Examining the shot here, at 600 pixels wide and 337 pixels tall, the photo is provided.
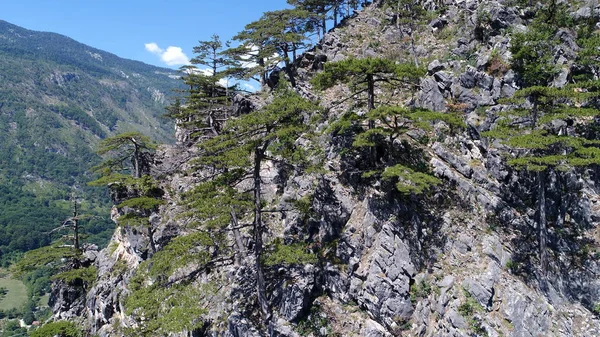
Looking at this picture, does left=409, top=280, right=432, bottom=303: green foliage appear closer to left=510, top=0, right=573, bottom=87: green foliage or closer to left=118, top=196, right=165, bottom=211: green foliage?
left=510, top=0, right=573, bottom=87: green foliage

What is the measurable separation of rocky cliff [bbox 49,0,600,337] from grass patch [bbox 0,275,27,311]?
141805 mm

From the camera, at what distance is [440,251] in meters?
18.3

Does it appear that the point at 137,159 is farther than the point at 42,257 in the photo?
No

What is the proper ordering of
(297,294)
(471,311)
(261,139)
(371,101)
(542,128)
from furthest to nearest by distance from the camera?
1. (371,101)
2. (542,128)
3. (297,294)
4. (261,139)
5. (471,311)

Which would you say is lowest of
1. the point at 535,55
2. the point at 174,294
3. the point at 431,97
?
the point at 174,294

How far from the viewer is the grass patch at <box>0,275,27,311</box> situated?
12597cm

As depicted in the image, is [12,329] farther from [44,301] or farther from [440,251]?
[440,251]

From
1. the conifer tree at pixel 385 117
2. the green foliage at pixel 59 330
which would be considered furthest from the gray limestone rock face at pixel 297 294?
the green foliage at pixel 59 330

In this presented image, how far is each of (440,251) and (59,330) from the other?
32091 mm

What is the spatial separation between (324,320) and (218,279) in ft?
24.1

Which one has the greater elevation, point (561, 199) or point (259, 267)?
point (561, 199)

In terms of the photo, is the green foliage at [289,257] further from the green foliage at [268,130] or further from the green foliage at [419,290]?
the green foliage at [419,290]

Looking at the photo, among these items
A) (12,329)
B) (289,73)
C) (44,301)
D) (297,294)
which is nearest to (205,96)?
(289,73)

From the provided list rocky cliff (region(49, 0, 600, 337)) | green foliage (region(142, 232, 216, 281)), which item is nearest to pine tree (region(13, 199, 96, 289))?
rocky cliff (region(49, 0, 600, 337))
